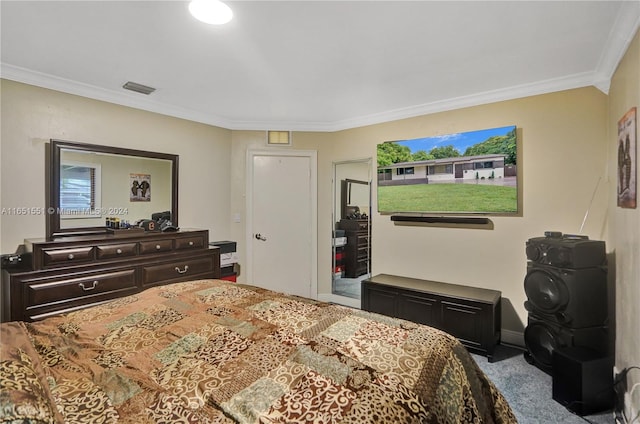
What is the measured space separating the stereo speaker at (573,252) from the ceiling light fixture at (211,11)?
2.78 meters

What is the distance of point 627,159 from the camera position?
1963mm

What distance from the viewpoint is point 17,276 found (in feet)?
7.54

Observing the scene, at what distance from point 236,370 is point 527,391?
2311 mm

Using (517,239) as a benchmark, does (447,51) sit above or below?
above

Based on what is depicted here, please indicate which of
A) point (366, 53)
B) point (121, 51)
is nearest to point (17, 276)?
point (121, 51)

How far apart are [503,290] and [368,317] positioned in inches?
85.9

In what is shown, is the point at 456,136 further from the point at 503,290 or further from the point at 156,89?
the point at 156,89

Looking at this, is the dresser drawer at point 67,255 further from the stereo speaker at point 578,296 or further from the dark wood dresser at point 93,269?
the stereo speaker at point 578,296

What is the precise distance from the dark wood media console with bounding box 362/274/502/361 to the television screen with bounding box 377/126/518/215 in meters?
0.83

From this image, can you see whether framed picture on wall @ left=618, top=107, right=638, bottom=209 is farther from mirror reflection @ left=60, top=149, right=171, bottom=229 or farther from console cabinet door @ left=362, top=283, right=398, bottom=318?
mirror reflection @ left=60, top=149, right=171, bottom=229

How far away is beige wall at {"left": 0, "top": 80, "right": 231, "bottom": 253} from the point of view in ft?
8.50

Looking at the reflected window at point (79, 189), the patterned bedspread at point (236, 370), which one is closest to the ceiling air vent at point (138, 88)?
the reflected window at point (79, 189)

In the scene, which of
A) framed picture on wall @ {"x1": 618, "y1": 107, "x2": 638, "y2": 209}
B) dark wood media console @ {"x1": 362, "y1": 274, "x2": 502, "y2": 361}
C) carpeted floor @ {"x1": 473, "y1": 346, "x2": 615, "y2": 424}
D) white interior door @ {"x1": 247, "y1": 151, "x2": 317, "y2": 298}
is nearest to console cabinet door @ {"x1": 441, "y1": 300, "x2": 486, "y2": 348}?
dark wood media console @ {"x1": 362, "y1": 274, "x2": 502, "y2": 361}

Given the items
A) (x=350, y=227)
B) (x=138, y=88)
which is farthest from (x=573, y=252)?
(x=138, y=88)
